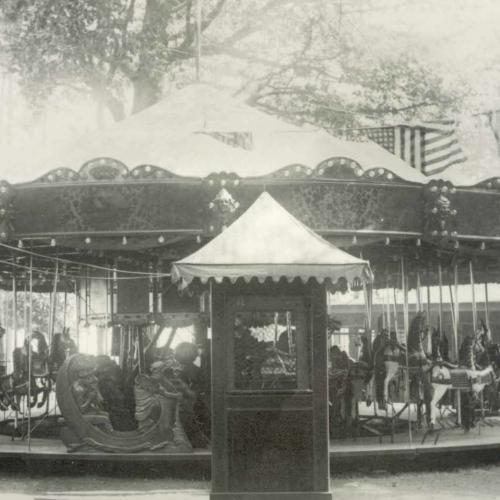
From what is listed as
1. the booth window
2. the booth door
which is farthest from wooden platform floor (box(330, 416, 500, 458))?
the booth window

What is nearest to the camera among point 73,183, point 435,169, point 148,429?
point 148,429

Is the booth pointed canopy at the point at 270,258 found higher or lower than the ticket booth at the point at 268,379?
higher

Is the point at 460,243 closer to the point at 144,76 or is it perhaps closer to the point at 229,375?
the point at 229,375

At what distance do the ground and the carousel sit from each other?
335mm

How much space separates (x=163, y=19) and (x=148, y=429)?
558 inches

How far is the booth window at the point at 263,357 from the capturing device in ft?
28.7

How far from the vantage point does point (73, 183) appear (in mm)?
11938

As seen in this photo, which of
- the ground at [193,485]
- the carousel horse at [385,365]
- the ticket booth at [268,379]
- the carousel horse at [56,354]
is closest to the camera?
the ticket booth at [268,379]

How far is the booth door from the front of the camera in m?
→ 8.73

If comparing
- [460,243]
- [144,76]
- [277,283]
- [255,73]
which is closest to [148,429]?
[277,283]

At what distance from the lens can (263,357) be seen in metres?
8.77

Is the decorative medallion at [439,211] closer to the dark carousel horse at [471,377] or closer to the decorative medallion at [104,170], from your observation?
the dark carousel horse at [471,377]

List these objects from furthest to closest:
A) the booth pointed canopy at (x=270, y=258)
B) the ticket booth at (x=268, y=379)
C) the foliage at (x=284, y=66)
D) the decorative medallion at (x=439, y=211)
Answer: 1. the foliage at (x=284, y=66)
2. the decorative medallion at (x=439, y=211)
3. the ticket booth at (x=268, y=379)
4. the booth pointed canopy at (x=270, y=258)

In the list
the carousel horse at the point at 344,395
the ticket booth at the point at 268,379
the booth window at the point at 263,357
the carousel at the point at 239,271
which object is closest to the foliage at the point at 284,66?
the carousel at the point at 239,271
